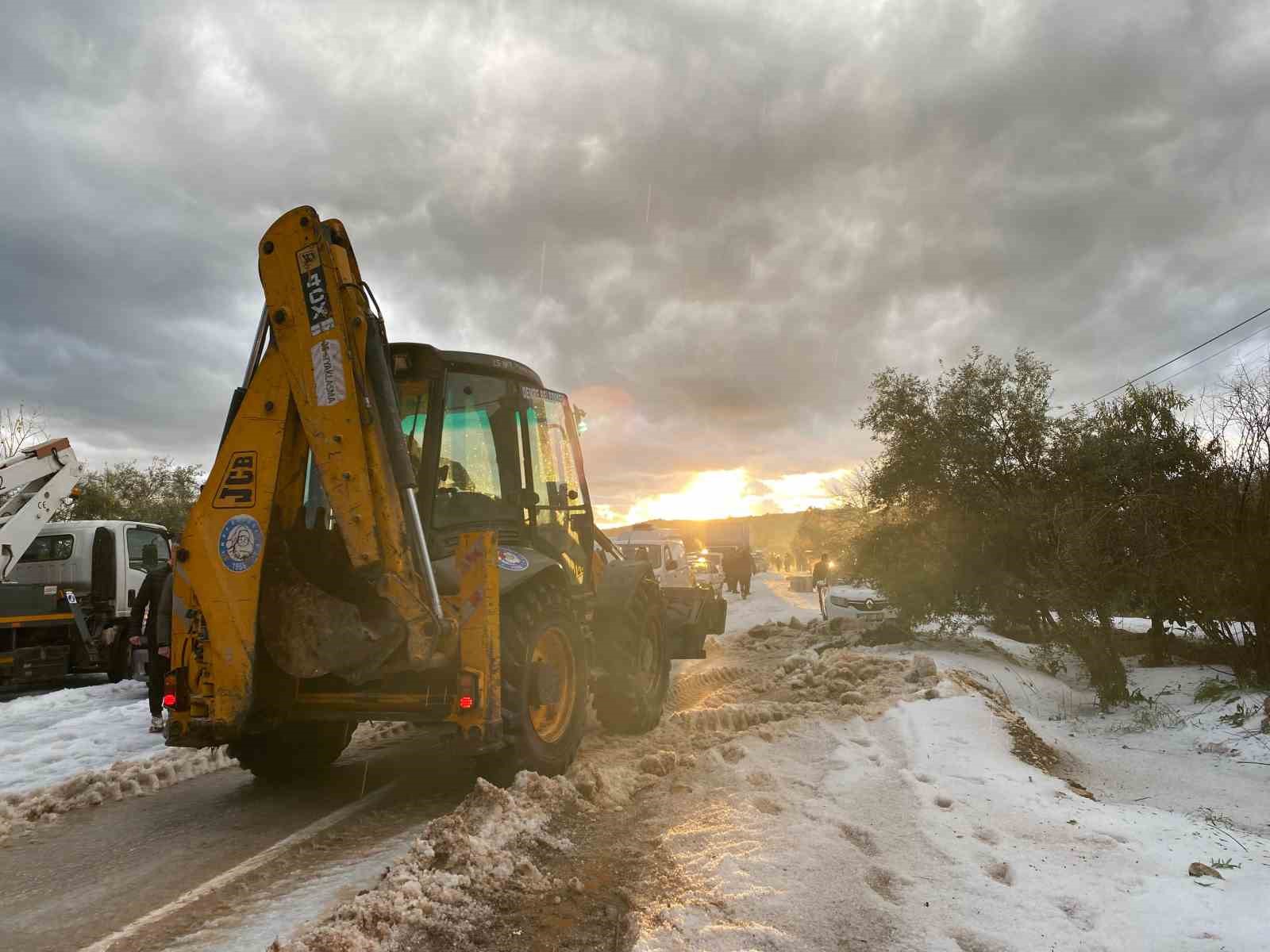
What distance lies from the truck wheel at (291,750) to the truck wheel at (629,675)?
2182 mm

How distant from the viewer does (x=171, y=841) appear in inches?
185

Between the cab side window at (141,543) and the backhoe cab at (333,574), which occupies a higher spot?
the cab side window at (141,543)

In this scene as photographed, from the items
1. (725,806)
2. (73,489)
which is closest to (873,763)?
(725,806)

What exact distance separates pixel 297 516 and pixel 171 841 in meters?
2.06

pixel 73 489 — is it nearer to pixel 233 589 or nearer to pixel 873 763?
pixel 233 589

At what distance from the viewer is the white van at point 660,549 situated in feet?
63.5

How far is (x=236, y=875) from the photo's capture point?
410cm

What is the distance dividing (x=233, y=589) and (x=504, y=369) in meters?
2.57

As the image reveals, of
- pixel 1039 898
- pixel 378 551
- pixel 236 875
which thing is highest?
pixel 378 551

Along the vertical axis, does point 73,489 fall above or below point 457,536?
above

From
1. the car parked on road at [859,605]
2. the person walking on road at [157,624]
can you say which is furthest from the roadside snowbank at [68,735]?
the car parked on road at [859,605]

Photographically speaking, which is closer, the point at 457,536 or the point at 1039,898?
the point at 1039,898

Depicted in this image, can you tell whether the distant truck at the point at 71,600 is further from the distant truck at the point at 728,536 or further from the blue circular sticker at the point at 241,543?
the distant truck at the point at 728,536

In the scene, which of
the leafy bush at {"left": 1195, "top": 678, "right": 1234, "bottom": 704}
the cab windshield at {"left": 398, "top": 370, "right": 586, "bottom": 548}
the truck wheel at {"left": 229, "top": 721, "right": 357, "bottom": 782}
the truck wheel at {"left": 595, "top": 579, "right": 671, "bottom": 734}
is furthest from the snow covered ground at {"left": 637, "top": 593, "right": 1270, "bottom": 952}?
the truck wheel at {"left": 229, "top": 721, "right": 357, "bottom": 782}
